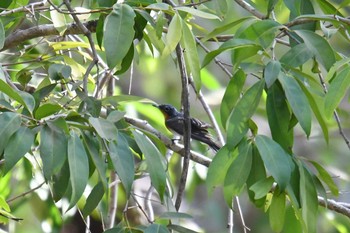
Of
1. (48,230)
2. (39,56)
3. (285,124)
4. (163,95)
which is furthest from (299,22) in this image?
(163,95)

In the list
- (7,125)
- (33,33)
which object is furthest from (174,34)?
(33,33)

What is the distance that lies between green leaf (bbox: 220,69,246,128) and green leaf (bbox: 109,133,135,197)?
1.13 ft

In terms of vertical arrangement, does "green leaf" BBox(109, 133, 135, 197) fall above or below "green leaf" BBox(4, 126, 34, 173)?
below

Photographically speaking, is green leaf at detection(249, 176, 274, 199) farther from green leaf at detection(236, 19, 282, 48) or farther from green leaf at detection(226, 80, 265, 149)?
green leaf at detection(236, 19, 282, 48)

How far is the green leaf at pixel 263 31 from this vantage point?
2.14 metres

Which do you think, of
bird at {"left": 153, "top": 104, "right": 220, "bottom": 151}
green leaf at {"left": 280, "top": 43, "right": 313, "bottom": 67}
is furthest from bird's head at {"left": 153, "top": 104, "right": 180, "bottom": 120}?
green leaf at {"left": 280, "top": 43, "right": 313, "bottom": 67}

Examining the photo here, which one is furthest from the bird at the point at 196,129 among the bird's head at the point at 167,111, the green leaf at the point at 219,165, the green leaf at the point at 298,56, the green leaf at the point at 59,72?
the green leaf at the point at 298,56

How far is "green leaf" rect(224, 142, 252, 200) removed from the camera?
212 centimetres

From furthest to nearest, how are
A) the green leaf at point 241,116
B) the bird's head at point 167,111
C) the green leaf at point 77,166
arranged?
1. the bird's head at point 167,111
2. the green leaf at point 241,116
3. the green leaf at point 77,166

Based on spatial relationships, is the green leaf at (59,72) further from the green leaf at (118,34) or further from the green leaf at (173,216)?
the green leaf at (173,216)

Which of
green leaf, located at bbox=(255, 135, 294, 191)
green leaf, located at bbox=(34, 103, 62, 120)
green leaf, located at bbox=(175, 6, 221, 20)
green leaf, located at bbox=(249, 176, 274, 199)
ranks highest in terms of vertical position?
green leaf, located at bbox=(175, 6, 221, 20)

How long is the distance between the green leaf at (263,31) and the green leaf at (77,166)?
1.91 ft

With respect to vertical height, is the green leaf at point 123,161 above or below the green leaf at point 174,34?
below

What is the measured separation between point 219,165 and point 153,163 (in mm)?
246
